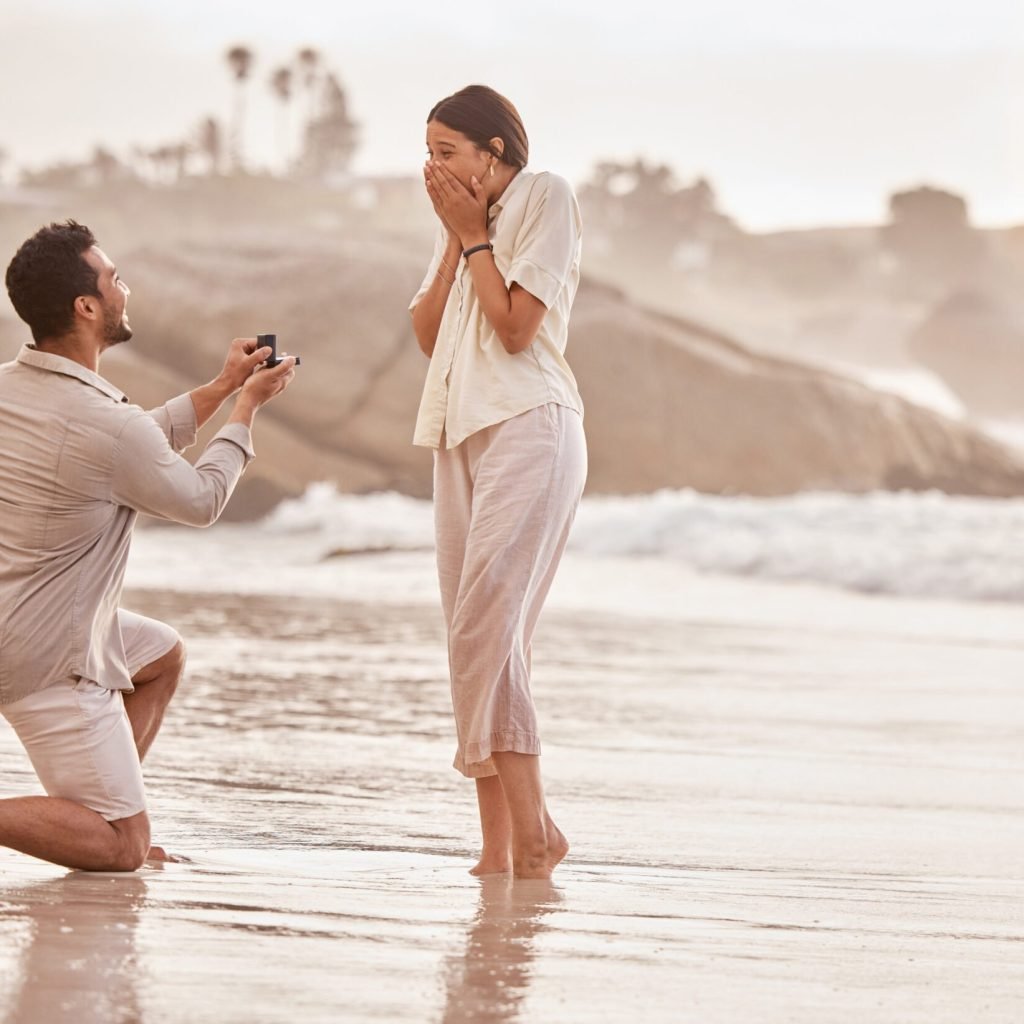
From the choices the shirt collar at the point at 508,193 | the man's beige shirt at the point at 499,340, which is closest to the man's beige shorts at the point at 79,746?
the man's beige shirt at the point at 499,340

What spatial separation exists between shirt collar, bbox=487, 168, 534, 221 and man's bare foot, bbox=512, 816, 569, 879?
1.33 metres

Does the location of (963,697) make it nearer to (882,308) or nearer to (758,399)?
(758,399)

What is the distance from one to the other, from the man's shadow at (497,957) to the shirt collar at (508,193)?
1.42 metres

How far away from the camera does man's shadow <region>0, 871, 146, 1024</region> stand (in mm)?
2137

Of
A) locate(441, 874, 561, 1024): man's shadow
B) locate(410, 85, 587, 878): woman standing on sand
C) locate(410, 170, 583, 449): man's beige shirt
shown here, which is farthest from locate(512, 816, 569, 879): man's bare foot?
locate(410, 170, 583, 449): man's beige shirt

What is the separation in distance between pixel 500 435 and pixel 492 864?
0.89m

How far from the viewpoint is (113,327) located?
11.0ft

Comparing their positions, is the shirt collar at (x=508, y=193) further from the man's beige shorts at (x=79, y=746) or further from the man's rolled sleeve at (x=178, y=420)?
the man's beige shorts at (x=79, y=746)

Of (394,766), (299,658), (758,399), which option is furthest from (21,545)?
(758,399)

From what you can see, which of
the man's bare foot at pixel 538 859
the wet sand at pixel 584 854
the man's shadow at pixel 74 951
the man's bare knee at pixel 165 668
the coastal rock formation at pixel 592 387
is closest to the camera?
the man's shadow at pixel 74 951

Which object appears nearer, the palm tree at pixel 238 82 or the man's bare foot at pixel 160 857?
the man's bare foot at pixel 160 857

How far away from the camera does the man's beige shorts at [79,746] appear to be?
10.6 ft

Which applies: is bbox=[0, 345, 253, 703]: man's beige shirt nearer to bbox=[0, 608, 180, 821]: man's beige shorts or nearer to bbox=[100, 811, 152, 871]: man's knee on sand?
bbox=[0, 608, 180, 821]: man's beige shorts

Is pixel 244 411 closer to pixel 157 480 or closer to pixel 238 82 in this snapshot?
pixel 157 480
